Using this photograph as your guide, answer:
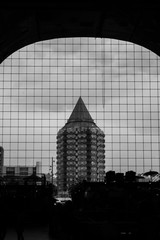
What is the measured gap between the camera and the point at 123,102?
49.2 meters

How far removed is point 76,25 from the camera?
30484 millimetres

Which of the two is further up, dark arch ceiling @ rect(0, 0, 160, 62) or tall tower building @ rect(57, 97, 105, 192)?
dark arch ceiling @ rect(0, 0, 160, 62)

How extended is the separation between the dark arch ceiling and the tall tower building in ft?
58.6

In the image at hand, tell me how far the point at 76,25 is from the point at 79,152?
72.0m

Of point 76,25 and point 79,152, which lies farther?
point 79,152

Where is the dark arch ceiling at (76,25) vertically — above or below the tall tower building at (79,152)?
above

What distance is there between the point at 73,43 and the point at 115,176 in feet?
87.7

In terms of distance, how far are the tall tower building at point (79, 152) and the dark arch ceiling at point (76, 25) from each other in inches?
704

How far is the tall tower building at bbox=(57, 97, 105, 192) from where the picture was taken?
2386 inches

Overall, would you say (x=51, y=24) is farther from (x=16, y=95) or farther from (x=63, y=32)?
(x=16, y=95)

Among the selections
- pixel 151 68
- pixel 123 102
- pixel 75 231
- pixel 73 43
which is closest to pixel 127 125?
pixel 123 102

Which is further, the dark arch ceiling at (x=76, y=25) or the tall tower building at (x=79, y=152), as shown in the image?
the tall tower building at (x=79, y=152)

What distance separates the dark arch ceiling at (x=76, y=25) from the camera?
2590 centimetres

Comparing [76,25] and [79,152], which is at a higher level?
[76,25]
